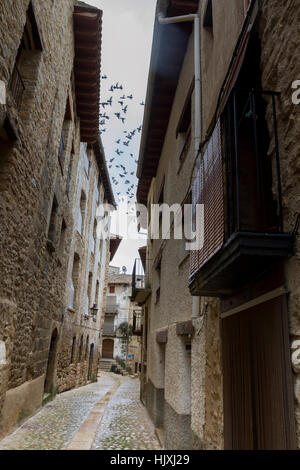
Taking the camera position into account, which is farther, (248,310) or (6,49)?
(6,49)

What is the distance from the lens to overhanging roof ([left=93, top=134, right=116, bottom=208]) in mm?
16406

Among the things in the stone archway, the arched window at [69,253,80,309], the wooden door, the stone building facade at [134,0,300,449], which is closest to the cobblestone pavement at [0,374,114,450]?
the stone archway

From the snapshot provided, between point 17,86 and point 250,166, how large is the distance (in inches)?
186

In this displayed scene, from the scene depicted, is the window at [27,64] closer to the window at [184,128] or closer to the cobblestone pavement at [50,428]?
the window at [184,128]

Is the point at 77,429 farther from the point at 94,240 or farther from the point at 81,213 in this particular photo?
the point at 94,240

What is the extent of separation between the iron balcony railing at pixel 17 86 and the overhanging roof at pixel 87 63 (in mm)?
4347

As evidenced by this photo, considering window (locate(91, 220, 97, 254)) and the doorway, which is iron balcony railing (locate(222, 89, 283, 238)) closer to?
window (locate(91, 220, 97, 254))

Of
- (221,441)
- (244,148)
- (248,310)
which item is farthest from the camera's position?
(244,148)

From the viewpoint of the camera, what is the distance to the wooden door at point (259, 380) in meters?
1.98

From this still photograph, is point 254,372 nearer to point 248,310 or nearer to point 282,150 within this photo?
point 248,310

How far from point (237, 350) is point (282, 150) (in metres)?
1.54

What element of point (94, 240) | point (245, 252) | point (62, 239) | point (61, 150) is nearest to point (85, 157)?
point (94, 240)
